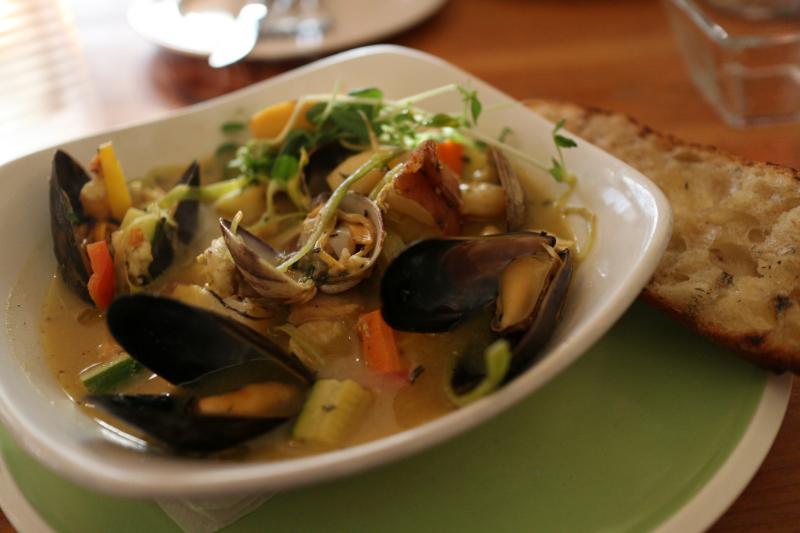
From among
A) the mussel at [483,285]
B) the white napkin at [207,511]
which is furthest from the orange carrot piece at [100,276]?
the mussel at [483,285]

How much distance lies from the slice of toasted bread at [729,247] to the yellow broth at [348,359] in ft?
1.03

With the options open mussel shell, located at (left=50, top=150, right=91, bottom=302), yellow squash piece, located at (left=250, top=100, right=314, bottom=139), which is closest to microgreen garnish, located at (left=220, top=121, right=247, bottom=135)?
yellow squash piece, located at (left=250, top=100, right=314, bottom=139)

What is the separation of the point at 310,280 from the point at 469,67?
6.32 feet

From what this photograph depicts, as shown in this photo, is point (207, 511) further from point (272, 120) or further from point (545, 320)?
point (272, 120)

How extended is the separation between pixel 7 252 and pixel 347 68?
123 centimetres

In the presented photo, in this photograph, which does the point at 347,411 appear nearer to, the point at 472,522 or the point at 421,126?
the point at 472,522

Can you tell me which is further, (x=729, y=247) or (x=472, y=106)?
(x=472, y=106)

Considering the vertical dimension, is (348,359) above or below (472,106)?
below

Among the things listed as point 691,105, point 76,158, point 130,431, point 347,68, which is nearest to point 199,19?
point 347,68

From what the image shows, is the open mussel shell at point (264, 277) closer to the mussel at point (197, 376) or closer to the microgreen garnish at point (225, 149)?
the mussel at point (197, 376)

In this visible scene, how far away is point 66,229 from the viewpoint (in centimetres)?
183

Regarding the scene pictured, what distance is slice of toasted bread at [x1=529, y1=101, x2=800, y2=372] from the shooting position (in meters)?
1.59

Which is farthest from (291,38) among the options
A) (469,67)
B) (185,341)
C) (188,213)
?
(185,341)

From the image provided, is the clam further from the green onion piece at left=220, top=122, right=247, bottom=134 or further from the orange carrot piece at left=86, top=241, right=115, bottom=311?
the green onion piece at left=220, top=122, right=247, bottom=134
